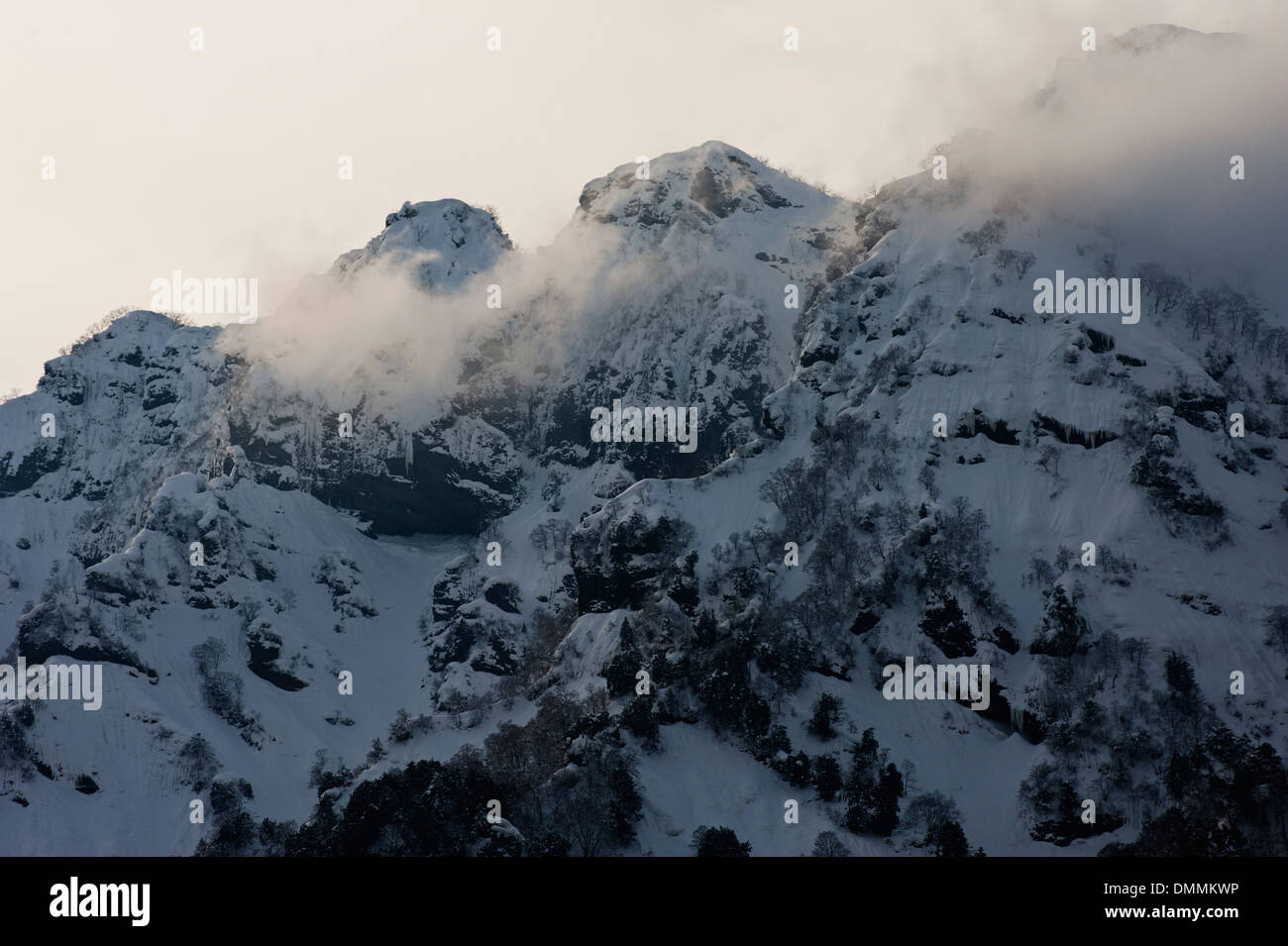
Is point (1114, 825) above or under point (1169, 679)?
under

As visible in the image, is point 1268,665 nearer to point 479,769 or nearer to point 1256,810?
point 1256,810
